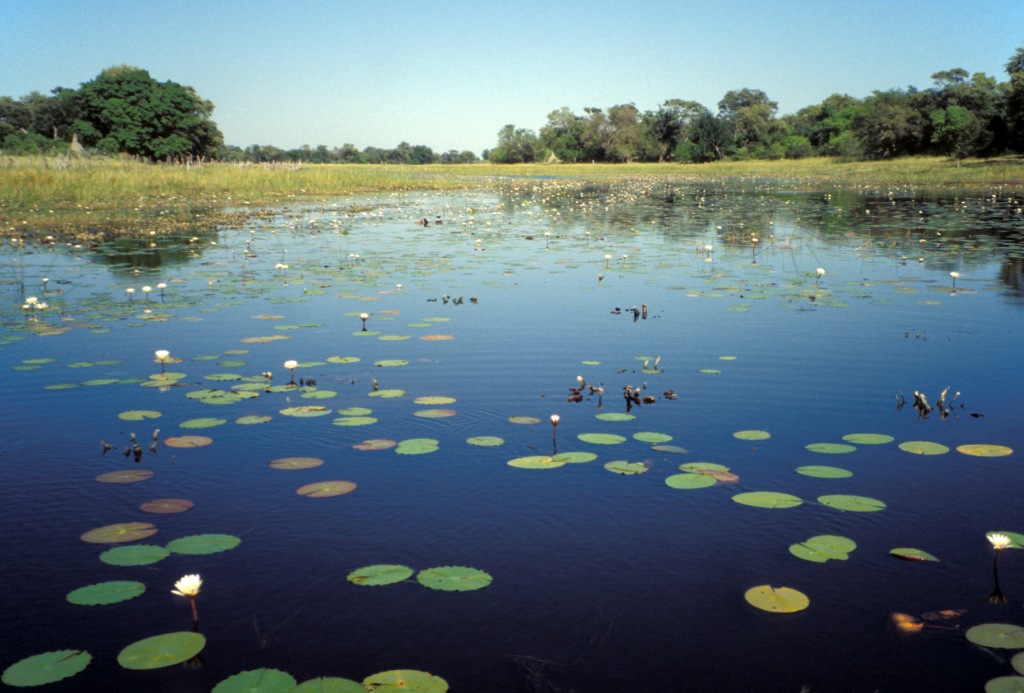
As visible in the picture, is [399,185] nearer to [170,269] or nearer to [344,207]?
[344,207]

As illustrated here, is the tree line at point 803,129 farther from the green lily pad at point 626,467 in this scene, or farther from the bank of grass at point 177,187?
the green lily pad at point 626,467

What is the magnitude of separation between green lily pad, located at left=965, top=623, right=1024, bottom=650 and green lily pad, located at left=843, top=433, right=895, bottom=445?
1865 millimetres

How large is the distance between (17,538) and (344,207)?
→ 22422 mm

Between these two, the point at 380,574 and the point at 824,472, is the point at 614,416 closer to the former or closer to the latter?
the point at 824,472

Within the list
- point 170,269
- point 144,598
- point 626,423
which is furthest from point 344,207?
point 144,598

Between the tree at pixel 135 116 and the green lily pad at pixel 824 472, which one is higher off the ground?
the tree at pixel 135 116

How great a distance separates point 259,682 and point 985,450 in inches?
149

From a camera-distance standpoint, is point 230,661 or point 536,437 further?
point 536,437

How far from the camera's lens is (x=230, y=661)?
255cm

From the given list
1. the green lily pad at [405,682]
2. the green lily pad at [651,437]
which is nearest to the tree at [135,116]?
the green lily pad at [651,437]

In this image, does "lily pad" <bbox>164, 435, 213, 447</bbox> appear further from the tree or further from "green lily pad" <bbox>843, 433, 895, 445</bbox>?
the tree

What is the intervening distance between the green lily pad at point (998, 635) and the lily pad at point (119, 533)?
313 cm

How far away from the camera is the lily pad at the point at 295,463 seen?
13.7ft

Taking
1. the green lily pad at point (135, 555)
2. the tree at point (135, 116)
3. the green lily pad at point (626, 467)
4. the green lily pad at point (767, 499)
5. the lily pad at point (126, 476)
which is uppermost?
the tree at point (135, 116)
